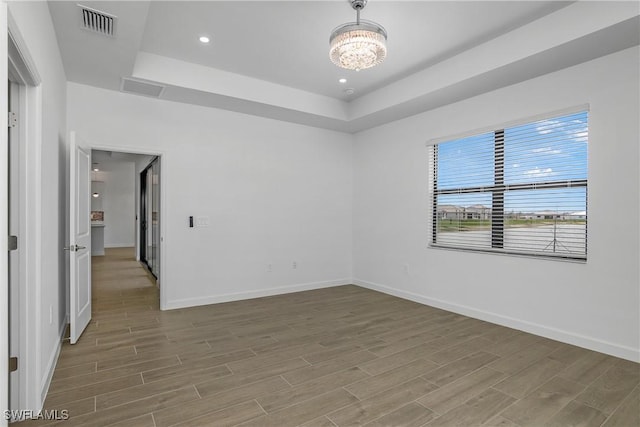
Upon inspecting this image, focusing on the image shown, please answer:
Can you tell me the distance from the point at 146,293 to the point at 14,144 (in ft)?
12.7

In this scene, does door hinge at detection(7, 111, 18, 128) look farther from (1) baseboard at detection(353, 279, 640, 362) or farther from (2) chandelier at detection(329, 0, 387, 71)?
(1) baseboard at detection(353, 279, 640, 362)

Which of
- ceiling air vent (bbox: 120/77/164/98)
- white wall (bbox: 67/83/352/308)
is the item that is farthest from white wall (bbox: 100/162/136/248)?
ceiling air vent (bbox: 120/77/164/98)

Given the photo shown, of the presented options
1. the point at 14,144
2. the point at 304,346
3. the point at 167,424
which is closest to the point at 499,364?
the point at 304,346

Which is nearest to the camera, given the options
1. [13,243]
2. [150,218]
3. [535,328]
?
[13,243]

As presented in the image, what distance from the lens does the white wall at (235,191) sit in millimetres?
4473

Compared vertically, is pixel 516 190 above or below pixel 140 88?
below

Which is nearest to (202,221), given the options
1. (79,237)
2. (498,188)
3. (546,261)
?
(79,237)

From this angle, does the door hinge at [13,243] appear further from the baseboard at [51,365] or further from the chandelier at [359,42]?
the chandelier at [359,42]

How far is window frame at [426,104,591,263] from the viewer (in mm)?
3521

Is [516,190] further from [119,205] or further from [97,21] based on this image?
[119,205]

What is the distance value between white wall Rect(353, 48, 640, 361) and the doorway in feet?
13.8

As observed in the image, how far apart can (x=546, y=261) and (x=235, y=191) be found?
13.2 feet

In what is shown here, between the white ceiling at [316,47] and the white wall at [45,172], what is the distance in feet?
1.17

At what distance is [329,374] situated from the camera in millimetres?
2781
